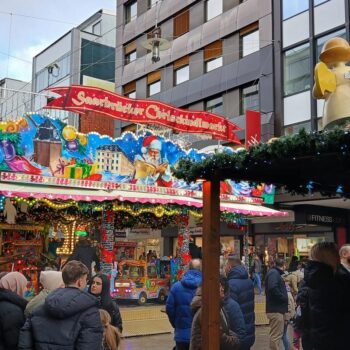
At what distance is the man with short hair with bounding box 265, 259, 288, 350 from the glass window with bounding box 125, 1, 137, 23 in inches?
1080

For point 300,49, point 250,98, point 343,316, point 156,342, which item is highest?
point 300,49

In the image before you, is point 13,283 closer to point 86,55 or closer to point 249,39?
point 249,39

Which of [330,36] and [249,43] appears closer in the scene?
[330,36]

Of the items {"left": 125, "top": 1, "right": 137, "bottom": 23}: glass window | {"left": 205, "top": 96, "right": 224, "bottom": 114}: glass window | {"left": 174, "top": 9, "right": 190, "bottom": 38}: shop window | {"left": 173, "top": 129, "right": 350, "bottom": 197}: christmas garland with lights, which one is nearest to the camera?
{"left": 173, "top": 129, "right": 350, "bottom": 197}: christmas garland with lights

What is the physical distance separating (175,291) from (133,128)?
26078 millimetres

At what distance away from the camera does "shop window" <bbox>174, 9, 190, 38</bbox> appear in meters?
28.5

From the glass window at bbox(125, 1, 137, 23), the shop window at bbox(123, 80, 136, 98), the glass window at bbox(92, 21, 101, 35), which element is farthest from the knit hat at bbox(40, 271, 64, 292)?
the glass window at bbox(92, 21, 101, 35)

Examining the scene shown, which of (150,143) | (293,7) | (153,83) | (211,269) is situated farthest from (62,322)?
(153,83)

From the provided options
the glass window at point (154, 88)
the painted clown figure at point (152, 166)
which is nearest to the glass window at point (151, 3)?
the glass window at point (154, 88)

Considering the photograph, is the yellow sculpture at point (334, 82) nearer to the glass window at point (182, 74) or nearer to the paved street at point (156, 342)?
the paved street at point (156, 342)

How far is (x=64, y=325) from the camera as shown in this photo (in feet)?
12.0

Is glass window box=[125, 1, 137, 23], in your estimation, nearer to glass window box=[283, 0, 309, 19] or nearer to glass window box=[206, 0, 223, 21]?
glass window box=[206, 0, 223, 21]

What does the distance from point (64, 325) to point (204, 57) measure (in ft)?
80.8

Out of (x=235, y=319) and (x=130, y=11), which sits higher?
(x=130, y=11)
